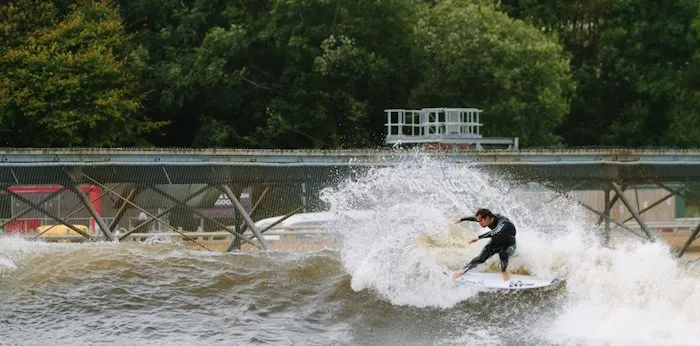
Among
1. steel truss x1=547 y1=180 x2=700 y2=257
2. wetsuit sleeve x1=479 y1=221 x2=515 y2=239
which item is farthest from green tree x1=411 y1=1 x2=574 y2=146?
wetsuit sleeve x1=479 y1=221 x2=515 y2=239

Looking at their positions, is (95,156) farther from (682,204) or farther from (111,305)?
(682,204)

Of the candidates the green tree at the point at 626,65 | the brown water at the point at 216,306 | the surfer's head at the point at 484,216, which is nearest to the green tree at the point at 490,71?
the green tree at the point at 626,65

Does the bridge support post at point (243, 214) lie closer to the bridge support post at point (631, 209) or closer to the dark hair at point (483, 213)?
the bridge support post at point (631, 209)

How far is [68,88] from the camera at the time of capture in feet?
197

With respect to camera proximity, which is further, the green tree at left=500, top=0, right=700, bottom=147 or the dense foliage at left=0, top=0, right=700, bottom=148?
the green tree at left=500, top=0, right=700, bottom=147

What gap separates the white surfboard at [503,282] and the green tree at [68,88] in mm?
32184

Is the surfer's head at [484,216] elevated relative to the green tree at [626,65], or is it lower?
lower

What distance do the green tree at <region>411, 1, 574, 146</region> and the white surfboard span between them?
34672mm

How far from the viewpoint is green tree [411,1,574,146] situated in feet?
210

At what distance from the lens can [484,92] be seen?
65125 mm

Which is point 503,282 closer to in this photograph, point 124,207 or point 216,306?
point 216,306

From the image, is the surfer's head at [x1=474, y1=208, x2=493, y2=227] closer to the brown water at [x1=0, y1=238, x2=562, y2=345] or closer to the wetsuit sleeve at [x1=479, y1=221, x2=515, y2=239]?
the wetsuit sleeve at [x1=479, y1=221, x2=515, y2=239]

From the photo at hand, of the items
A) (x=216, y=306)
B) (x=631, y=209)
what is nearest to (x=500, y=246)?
(x=216, y=306)

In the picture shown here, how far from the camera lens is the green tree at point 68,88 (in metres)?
59.3
